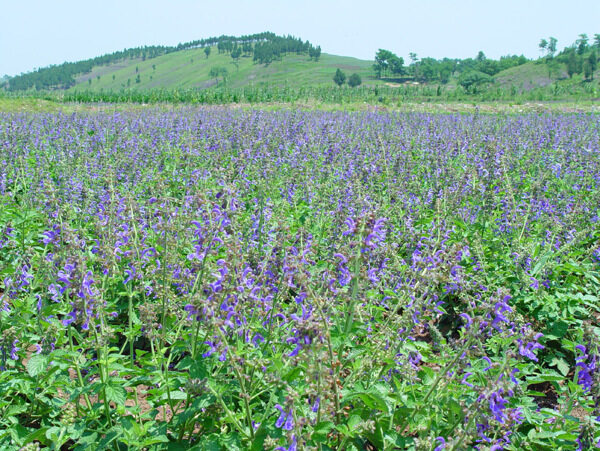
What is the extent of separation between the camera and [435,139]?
1195cm

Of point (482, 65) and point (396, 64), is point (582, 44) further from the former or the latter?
point (396, 64)

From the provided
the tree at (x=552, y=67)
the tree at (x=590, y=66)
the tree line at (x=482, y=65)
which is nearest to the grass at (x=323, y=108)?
the tree line at (x=482, y=65)

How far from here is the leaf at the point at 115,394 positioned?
2.58 meters

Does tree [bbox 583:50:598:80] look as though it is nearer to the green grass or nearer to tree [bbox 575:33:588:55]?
the green grass

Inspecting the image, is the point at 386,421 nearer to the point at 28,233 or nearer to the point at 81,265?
the point at 81,265

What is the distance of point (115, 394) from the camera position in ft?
8.61

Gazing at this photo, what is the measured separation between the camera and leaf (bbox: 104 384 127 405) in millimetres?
2583

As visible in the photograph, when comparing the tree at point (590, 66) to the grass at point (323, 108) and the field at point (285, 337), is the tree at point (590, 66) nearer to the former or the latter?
the grass at point (323, 108)

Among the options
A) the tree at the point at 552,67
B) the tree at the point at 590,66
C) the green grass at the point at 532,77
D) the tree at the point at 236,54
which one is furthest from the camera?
the tree at the point at 236,54

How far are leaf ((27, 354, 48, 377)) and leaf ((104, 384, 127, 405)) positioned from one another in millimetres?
438

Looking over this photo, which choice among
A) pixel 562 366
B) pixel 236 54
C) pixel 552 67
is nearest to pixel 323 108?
pixel 562 366

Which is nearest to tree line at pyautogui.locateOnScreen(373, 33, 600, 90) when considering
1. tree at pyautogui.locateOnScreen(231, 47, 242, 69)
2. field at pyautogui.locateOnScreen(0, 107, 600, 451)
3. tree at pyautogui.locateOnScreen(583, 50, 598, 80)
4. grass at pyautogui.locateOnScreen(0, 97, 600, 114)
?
tree at pyautogui.locateOnScreen(583, 50, 598, 80)

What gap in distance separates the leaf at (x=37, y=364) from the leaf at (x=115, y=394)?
44 centimetres

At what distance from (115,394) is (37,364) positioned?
0.56 meters
